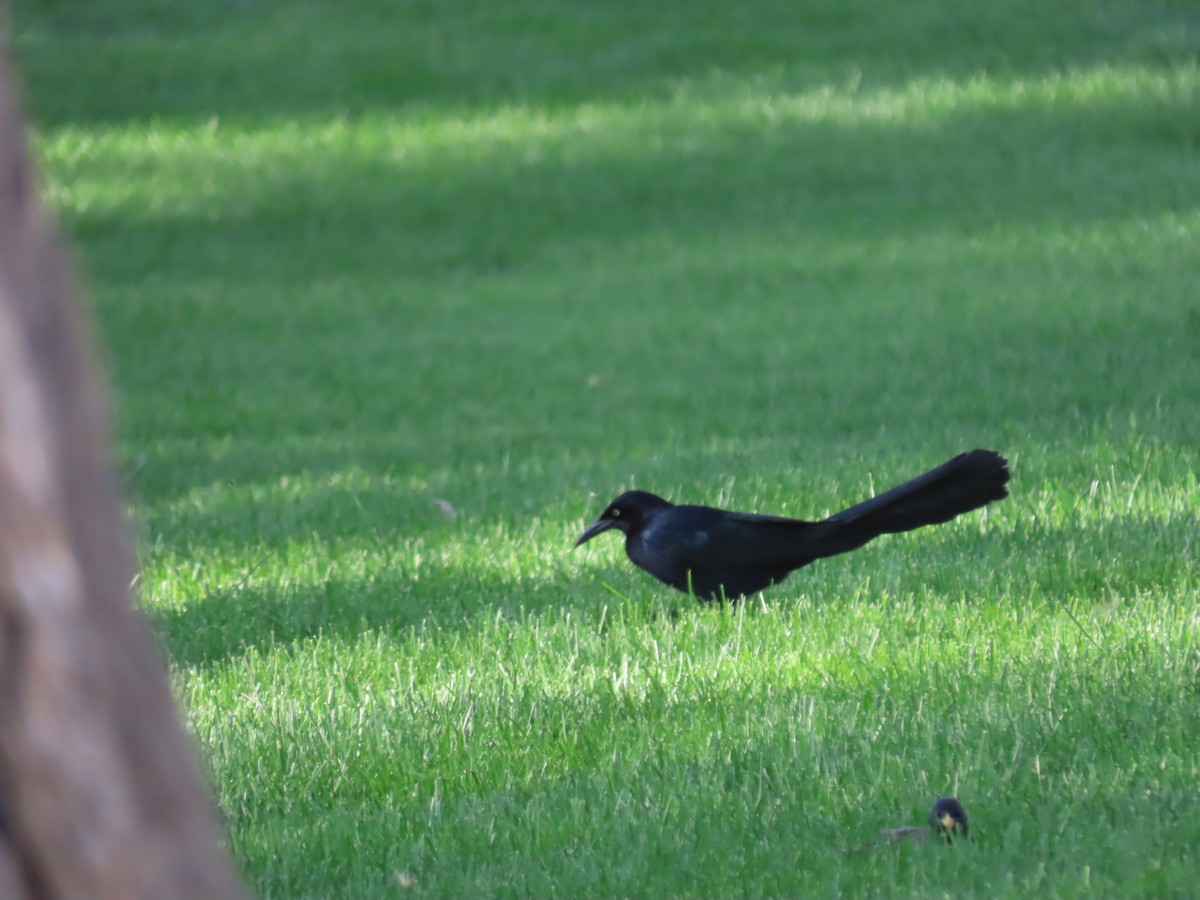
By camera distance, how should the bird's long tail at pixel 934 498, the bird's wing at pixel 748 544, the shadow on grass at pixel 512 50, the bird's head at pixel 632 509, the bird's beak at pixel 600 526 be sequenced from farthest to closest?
the shadow on grass at pixel 512 50 → the bird's beak at pixel 600 526 → the bird's head at pixel 632 509 → the bird's wing at pixel 748 544 → the bird's long tail at pixel 934 498

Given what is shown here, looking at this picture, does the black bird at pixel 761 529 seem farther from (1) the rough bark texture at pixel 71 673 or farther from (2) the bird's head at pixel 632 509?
(1) the rough bark texture at pixel 71 673

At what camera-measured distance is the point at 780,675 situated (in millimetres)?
4934

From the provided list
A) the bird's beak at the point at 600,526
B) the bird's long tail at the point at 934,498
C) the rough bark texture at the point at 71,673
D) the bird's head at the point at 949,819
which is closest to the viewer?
the rough bark texture at the point at 71,673

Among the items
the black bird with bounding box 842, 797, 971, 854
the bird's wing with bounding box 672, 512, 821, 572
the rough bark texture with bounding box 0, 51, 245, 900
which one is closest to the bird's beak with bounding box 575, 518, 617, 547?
the bird's wing with bounding box 672, 512, 821, 572

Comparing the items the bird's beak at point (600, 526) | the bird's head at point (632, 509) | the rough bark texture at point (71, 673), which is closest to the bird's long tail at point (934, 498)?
the bird's head at point (632, 509)

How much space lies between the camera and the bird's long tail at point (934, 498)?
4.97 metres

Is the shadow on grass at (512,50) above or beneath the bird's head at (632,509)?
above

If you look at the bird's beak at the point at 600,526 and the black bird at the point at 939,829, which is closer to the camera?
the black bird at the point at 939,829

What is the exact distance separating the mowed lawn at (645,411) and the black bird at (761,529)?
0.19 m

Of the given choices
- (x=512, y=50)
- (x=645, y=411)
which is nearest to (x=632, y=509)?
(x=645, y=411)

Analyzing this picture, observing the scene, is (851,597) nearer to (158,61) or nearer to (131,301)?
(131,301)

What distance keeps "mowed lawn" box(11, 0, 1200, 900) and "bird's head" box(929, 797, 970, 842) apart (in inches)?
2.1

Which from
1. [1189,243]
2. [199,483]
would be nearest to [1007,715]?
[199,483]

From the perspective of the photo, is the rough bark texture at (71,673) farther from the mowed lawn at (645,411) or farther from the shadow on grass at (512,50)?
the shadow on grass at (512,50)
